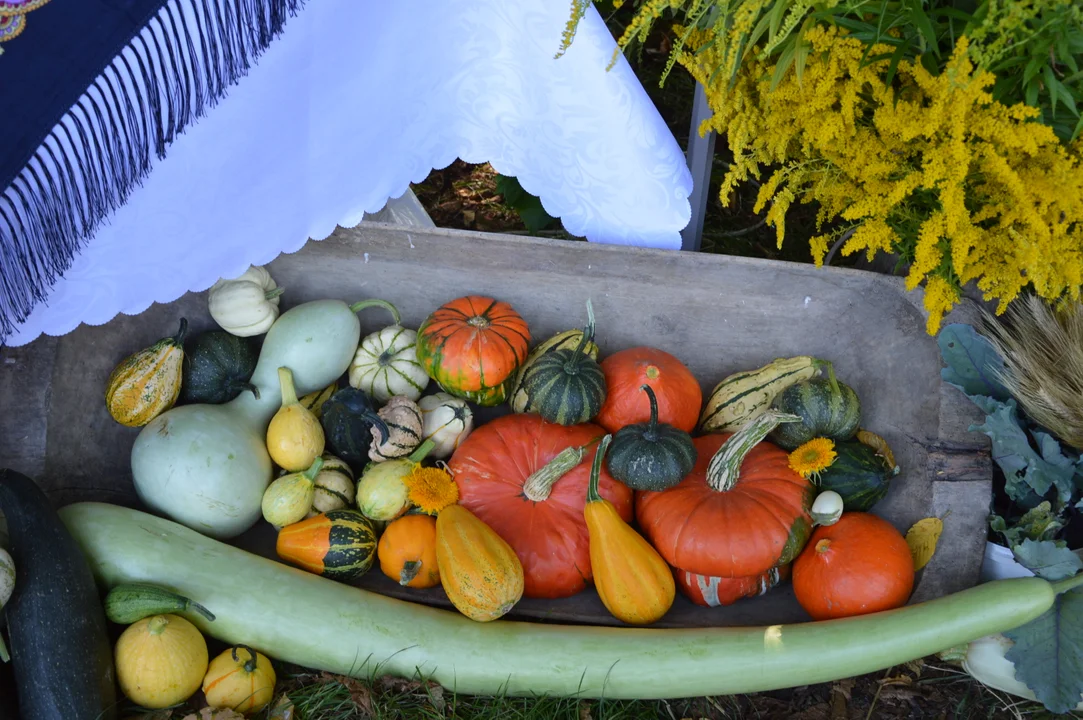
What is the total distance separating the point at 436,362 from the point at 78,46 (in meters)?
0.95

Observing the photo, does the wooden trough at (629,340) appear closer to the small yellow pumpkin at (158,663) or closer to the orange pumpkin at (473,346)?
the orange pumpkin at (473,346)

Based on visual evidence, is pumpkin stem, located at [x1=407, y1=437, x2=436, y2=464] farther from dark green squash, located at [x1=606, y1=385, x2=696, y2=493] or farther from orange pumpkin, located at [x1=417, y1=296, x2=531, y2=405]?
dark green squash, located at [x1=606, y1=385, x2=696, y2=493]

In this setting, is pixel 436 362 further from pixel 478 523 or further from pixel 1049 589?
pixel 1049 589

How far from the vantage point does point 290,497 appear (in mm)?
1955

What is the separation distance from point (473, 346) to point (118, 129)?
849 millimetres

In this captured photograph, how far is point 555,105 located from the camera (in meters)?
1.91

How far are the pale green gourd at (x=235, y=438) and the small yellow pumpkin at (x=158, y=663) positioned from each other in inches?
11.3

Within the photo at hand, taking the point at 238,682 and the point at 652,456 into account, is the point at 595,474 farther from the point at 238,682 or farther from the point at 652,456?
the point at 238,682

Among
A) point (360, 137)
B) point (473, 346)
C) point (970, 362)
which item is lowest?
point (473, 346)

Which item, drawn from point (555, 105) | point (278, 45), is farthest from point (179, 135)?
point (555, 105)

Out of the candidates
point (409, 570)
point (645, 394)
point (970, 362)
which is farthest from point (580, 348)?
point (970, 362)

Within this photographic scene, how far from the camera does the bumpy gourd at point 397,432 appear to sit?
202 centimetres

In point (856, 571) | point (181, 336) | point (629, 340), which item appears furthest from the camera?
point (629, 340)

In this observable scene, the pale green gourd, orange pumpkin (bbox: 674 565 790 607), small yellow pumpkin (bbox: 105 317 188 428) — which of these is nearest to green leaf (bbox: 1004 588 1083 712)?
orange pumpkin (bbox: 674 565 790 607)
